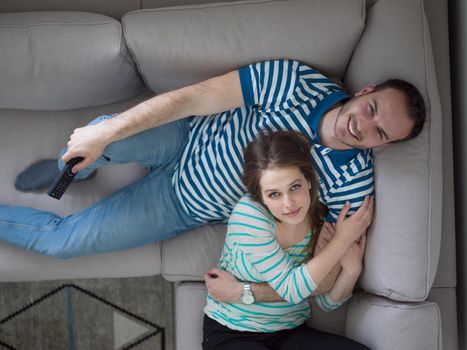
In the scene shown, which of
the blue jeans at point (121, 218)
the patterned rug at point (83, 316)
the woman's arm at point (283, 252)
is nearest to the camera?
the woman's arm at point (283, 252)

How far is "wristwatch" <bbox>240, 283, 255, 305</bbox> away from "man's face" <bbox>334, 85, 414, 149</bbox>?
20.8 inches

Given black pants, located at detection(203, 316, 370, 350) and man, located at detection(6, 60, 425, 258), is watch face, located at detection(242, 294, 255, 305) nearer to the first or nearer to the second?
black pants, located at detection(203, 316, 370, 350)

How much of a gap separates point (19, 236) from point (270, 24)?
1.01 metres

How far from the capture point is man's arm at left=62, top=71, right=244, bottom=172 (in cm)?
149

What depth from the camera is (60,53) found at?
1573mm

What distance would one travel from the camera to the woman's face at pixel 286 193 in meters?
1.40

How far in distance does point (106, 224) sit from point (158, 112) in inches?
15.7

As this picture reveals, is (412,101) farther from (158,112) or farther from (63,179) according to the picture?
(63,179)

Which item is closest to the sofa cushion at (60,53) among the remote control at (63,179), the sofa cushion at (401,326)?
the remote control at (63,179)

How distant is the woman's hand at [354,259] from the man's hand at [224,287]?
12.5 inches

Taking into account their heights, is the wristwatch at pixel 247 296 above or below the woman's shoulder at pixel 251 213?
below

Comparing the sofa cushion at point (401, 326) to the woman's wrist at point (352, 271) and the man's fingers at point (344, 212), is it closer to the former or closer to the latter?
the woman's wrist at point (352, 271)

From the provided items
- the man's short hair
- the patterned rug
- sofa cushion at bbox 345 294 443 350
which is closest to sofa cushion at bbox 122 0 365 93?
the man's short hair

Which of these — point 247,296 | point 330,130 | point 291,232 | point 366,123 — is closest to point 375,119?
point 366,123
